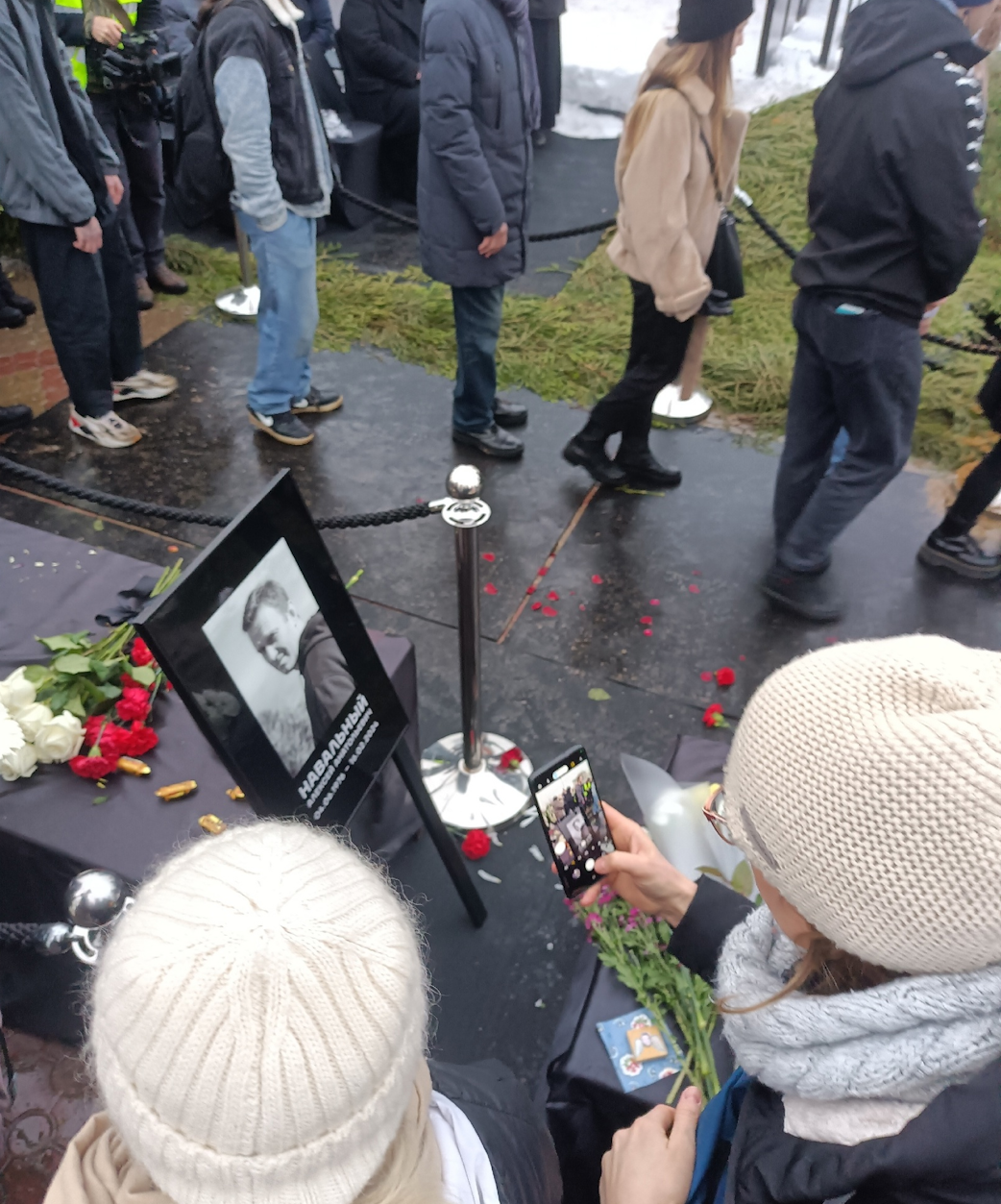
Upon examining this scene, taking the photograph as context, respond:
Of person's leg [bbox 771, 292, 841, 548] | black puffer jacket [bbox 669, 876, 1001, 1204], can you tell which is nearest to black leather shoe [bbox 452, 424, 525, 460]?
person's leg [bbox 771, 292, 841, 548]

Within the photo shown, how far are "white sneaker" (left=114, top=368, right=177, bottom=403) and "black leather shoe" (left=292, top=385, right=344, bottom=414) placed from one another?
73cm

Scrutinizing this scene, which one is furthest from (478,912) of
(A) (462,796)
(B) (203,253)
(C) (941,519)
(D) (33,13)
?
(B) (203,253)

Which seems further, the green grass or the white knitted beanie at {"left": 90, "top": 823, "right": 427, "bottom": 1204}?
the green grass

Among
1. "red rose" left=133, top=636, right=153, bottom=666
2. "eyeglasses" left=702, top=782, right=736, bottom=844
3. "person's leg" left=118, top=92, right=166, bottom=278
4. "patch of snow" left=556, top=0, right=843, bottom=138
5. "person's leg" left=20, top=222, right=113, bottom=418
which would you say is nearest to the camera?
"eyeglasses" left=702, top=782, right=736, bottom=844

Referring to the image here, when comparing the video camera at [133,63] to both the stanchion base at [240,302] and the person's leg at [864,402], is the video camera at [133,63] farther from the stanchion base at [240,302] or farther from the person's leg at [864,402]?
the person's leg at [864,402]

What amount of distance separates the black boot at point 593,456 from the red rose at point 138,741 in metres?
2.67

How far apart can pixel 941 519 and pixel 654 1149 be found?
11.3ft

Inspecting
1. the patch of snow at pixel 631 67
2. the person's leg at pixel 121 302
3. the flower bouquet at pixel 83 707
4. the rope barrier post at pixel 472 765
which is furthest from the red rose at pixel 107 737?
the patch of snow at pixel 631 67

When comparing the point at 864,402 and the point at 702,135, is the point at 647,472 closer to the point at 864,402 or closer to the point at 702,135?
the point at 864,402

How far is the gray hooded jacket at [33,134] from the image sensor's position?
3.26 m

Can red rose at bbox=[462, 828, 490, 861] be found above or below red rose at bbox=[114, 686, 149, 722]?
below

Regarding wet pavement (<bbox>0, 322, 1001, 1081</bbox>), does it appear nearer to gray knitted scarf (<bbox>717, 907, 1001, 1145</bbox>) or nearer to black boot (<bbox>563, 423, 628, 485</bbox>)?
black boot (<bbox>563, 423, 628, 485</bbox>)

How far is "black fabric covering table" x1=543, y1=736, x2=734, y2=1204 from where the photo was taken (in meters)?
1.67

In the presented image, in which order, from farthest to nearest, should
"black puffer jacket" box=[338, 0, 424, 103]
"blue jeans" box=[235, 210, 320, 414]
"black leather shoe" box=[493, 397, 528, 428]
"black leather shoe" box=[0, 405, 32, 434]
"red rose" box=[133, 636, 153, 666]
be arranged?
"black puffer jacket" box=[338, 0, 424, 103] < "black leather shoe" box=[493, 397, 528, 428] < "black leather shoe" box=[0, 405, 32, 434] < "blue jeans" box=[235, 210, 320, 414] < "red rose" box=[133, 636, 153, 666]
